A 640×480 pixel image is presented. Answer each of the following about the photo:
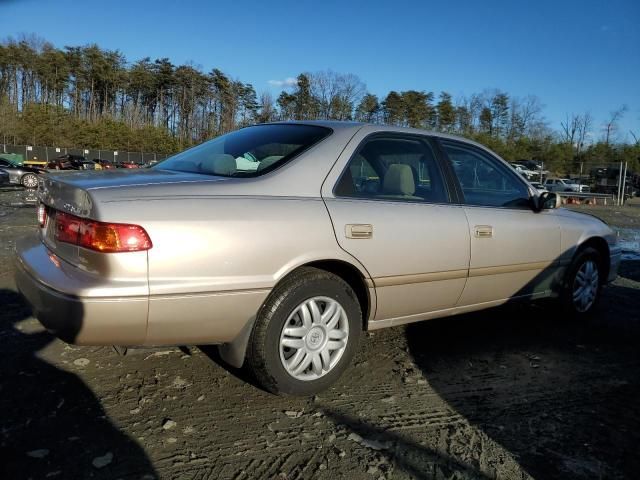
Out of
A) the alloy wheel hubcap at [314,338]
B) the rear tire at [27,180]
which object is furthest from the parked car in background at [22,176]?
the alloy wheel hubcap at [314,338]

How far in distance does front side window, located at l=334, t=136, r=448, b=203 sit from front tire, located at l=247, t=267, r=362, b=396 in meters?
0.59

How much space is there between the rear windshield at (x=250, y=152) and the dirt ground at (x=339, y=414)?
121cm

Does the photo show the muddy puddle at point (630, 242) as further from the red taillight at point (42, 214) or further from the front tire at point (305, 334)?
the red taillight at point (42, 214)

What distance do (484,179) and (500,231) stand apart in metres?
0.48

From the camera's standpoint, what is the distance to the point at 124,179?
2.78 meters

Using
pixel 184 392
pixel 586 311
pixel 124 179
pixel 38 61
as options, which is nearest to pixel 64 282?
pixel 124 179

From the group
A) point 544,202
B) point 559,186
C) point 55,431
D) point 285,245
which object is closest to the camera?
point 55,431

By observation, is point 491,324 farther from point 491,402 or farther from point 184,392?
point 184,392

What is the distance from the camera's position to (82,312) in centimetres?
237

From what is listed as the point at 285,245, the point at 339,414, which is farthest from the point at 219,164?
the point at 339,414

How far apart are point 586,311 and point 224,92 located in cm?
7130

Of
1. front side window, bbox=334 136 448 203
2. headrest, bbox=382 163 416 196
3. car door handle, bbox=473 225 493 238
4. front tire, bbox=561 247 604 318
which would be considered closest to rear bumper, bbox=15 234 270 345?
front side window, bbox=334 136 448 203

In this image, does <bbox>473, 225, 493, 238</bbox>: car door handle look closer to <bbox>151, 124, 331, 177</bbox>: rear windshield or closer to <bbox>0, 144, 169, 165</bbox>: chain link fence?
<bbox>151, 124, 331, 177</bbox>: rear windshield

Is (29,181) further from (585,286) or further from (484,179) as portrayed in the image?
(585,286)
